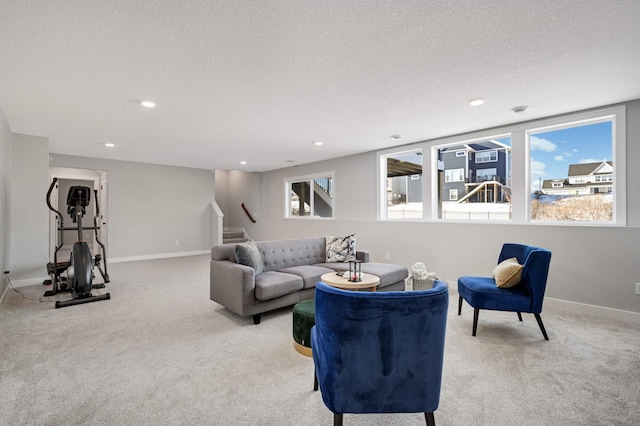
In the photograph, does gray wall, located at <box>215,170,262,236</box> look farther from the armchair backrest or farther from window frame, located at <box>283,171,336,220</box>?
the armchair backrest

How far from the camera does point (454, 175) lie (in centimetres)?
503

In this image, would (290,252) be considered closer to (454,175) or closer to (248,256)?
(248,256)

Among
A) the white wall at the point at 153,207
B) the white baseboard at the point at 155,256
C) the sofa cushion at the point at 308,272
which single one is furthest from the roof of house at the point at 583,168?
the white baseboard at the point at 155,256

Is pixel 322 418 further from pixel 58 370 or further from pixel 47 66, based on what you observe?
pixel 47 66

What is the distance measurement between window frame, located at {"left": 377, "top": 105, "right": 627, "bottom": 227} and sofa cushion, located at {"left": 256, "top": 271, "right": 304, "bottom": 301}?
278cm

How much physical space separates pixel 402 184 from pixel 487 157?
152cm

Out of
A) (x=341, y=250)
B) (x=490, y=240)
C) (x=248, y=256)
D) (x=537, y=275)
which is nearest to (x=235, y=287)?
(x=248, y=256)

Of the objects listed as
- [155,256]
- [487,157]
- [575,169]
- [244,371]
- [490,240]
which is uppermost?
[487,157]

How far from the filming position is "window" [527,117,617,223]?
3590 mm

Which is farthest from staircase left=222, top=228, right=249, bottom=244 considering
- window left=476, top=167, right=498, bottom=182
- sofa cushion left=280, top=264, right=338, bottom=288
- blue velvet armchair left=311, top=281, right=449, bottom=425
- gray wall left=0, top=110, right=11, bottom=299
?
blue velvet armchair left=311, top=281, right=449, bottom=425

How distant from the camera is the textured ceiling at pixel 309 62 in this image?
6.03 feet

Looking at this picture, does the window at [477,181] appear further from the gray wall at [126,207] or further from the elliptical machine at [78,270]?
the gray wall at [126,207]

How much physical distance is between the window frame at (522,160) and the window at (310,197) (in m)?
1.63

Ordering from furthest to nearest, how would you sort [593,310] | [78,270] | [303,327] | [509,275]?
[78,270] → [593,310] → [509,275] → [303,327]
